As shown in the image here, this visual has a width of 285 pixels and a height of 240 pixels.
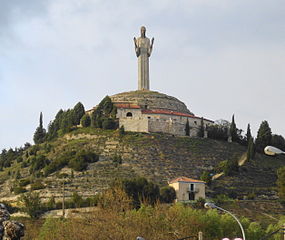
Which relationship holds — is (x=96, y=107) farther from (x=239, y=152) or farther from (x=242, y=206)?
(x=242, y=206)

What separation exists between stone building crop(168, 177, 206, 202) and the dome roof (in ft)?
82.5

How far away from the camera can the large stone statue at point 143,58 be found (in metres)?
98.4

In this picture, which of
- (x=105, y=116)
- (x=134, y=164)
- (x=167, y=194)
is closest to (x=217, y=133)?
(x=105, y=116)

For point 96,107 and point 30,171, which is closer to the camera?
point 30,171

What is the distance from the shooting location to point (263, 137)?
90938 mm

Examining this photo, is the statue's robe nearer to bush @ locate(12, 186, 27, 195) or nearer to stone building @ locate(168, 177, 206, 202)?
stone building @ locate(168, 177, 206, 202)

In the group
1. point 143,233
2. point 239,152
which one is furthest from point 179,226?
point 239,152

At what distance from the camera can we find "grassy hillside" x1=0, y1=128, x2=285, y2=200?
7562cm

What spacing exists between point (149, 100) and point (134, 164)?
17.4 m

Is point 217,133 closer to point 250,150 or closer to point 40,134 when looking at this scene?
point 250,150

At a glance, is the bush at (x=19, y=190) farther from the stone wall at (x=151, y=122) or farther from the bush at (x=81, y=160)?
the stone wall at (x=151, y=122)

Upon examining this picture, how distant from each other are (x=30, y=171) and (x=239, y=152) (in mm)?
31662

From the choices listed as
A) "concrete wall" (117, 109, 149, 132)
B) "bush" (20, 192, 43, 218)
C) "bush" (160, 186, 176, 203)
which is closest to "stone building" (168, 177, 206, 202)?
"bush" (160, 186, 176, 203)

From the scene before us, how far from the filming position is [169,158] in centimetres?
8450
